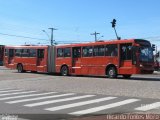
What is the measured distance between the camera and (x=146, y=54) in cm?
2981

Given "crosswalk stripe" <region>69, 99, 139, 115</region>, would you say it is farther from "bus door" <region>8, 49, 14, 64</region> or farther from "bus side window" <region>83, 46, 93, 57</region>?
"bus door" <region>8, 49, 14, 64</region>

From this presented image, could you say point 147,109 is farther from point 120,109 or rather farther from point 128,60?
point 128,60

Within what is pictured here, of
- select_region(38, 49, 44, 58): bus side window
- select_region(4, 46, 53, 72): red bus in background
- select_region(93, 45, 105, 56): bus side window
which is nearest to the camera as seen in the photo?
select_region(93, 45, 105, 56): bus side window

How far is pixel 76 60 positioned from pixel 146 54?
7.07 m

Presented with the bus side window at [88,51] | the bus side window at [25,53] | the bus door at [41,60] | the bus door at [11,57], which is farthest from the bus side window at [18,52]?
the bus side window at [88,51]

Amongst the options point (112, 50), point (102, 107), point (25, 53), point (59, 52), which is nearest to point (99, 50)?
point (112, 50)

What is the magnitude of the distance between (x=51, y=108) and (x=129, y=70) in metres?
16.8

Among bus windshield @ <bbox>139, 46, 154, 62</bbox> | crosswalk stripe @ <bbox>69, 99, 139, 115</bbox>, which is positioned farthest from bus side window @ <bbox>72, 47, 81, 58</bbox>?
crosswalk stripe @ <bbox>69, 99, 139, 115</bbox>

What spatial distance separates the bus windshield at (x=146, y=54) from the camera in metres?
29.3

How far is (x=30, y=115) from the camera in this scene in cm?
1161

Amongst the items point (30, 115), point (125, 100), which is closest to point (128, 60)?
point (125, 100)

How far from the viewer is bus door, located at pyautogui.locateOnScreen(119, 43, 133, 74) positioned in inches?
1153

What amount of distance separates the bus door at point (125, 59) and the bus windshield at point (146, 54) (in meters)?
0.81

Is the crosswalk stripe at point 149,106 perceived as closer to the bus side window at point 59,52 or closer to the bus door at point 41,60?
the bus side window at point 59,52
